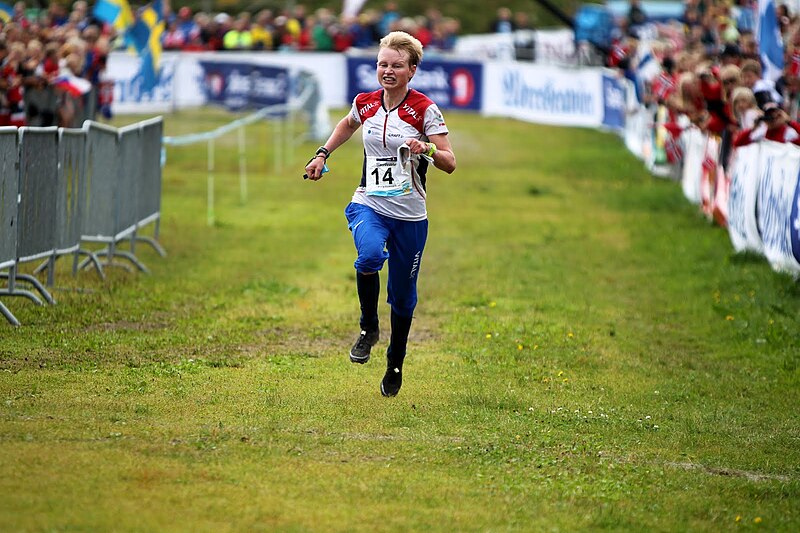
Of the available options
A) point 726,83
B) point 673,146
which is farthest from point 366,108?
point 673,146

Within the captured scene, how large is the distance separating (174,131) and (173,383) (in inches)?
871

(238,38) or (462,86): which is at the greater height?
(238,38)

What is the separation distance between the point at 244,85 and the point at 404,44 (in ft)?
84.5

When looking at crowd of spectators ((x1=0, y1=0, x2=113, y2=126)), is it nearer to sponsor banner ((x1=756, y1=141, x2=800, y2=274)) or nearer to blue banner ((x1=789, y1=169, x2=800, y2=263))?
sponsor banner ((x1=756, y1=141, x2=800, y2=274))

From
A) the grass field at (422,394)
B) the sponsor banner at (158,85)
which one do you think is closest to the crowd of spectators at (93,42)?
the sponsor banner at (158,85)

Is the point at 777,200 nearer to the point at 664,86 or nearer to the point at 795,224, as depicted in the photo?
the point at 795,224

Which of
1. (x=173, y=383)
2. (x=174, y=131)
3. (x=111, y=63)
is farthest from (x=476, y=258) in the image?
(x=111, y=63)

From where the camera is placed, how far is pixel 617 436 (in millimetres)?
7816

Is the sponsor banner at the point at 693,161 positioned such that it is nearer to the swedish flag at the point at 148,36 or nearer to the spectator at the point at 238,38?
the swedish flag at the point at 148,36

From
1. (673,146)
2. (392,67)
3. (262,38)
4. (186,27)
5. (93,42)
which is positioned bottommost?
(262,38)

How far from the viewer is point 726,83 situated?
17500mm

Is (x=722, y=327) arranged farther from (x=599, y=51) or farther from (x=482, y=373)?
(x=599, y=51)

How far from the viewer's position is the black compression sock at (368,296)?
329 inches

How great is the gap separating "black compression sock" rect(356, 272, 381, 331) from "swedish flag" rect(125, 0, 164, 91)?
60.1 feet
